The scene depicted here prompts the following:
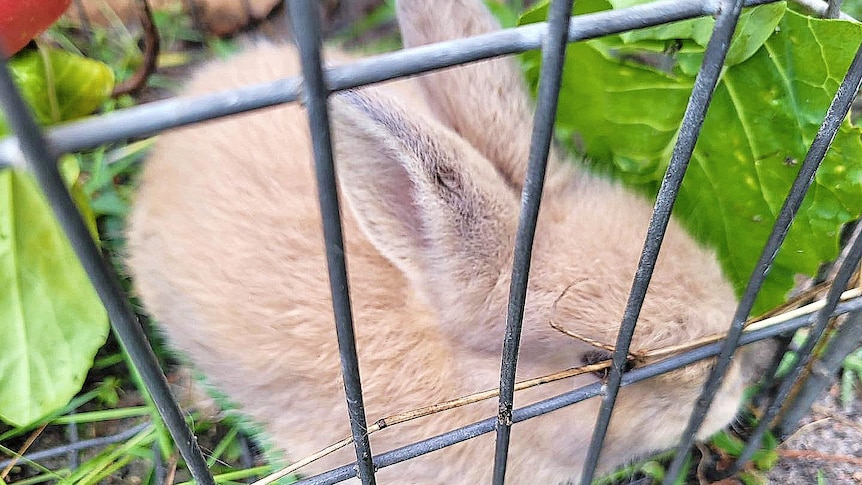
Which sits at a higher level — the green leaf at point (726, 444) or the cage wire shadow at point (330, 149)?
the green leaf at point (726, 444)

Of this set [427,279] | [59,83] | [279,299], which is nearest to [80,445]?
[279,299]

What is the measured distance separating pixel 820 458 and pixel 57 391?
60.2 inches

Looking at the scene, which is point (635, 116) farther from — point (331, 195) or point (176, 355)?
point (176, 355)

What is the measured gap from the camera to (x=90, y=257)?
1.83 feet

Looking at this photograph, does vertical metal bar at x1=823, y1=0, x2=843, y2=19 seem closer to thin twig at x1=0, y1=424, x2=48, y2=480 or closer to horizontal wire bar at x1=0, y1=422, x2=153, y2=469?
horizontal wire bar at x1=0, y1=422, x2=153, y2=469

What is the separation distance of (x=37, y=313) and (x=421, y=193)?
0.81 m

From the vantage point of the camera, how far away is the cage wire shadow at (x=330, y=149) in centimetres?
50

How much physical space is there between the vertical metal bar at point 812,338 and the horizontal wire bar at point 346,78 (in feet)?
1.97

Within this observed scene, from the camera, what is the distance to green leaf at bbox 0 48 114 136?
4.20 feet

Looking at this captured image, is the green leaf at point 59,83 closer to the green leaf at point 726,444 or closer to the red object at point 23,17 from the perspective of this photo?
the red object at point 23,17

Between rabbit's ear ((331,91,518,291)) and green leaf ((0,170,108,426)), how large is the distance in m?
0.63

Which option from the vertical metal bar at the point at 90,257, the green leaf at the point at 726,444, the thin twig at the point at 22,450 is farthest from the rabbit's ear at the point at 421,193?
the thin twig at the point at 22,450

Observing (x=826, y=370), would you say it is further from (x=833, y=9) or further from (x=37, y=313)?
(x=37, y=313)

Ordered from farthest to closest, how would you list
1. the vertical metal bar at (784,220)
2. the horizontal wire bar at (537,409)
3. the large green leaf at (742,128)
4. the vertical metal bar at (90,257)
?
the large green leaf at (742,128), the horizontal wire bar at (537,409), the vertical metal bar at (784,220), the vertical metal bar at (90,257)
